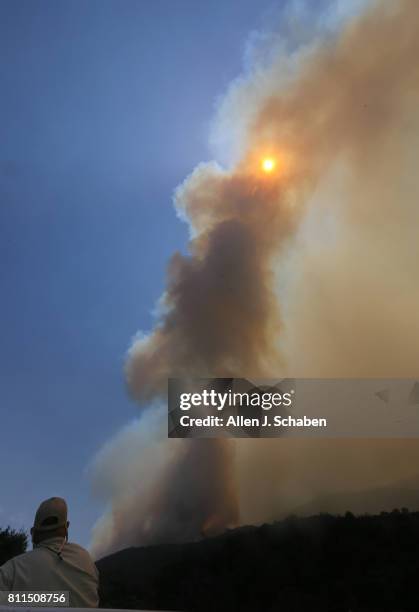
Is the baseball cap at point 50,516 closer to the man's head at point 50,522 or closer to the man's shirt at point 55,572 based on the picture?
the man's head at point 50,522

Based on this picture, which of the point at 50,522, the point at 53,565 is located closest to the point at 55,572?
the point at 53,565

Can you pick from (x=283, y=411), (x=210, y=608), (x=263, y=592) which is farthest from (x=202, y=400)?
(x=263, y=592)

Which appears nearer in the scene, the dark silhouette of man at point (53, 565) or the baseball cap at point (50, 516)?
the dark silhouette of man at point (53, 565)

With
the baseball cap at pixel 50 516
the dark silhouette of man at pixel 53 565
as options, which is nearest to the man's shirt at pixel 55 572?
the dark silhouette of man at pixel 53 565

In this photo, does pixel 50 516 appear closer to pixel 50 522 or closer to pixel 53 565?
pixel 50 522

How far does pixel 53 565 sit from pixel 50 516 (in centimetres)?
64

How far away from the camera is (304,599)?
180 m

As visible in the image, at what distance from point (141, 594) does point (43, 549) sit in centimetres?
20982

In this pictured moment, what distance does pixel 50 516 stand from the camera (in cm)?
735

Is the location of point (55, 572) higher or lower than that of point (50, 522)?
lower

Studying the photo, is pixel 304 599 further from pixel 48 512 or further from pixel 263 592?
pixel 48 512

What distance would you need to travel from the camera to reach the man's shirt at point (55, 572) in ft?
21.5

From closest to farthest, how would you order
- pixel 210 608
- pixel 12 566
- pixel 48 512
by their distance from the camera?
1. pixel 12 566
2. pixel 48 512
3. pixel 210 608

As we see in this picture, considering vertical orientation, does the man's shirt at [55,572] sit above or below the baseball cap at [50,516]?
below
